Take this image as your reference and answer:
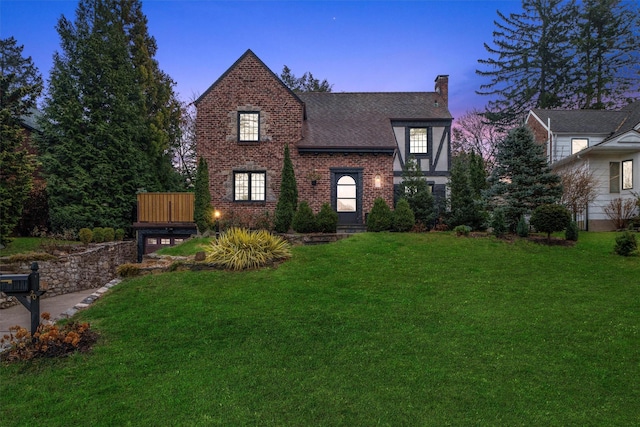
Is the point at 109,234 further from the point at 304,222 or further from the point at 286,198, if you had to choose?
the point at 304,222

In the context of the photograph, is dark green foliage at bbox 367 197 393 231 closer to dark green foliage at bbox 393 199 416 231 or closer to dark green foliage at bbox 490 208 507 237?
dark green foliage at bbox 393 199 416 231

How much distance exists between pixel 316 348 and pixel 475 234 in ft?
31.0

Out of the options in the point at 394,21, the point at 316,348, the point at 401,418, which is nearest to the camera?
the point at 401,418

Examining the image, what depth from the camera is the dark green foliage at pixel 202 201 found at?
16.4 metres

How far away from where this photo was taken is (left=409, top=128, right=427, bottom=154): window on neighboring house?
2000 centimetres

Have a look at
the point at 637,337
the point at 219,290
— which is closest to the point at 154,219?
the point at 219,290

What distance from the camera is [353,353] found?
5.54 m

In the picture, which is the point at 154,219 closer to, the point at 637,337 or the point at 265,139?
the point at 265,139

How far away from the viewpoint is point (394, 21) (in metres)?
14.3

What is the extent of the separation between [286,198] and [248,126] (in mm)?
4155

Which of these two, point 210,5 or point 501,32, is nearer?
point 210,5

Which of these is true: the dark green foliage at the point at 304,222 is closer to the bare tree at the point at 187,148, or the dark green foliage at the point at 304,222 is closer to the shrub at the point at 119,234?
the shrub at the point at 119,234

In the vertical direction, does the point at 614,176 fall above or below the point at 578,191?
A: above

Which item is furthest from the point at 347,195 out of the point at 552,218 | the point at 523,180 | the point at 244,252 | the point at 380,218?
the point at 244,252
